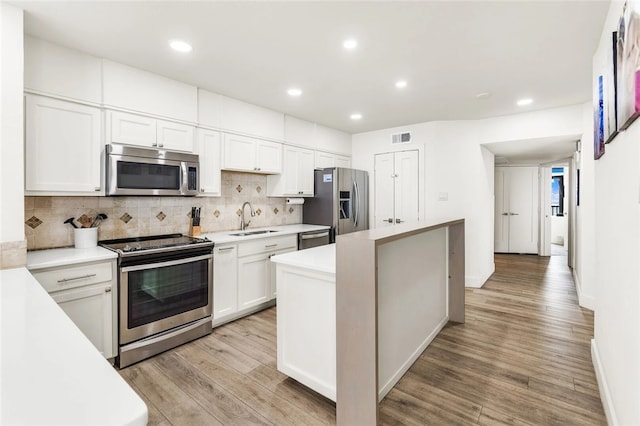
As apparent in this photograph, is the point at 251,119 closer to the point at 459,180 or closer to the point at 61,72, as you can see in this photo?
the point at 61,72

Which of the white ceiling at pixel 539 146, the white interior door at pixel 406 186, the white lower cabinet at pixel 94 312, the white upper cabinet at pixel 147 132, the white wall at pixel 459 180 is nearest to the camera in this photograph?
the white lower cabinet at pixel 94 312

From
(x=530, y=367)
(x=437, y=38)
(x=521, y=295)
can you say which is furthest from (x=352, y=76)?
(x=521, y=295)

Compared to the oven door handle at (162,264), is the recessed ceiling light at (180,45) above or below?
above

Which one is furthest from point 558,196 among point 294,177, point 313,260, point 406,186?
point 313,260

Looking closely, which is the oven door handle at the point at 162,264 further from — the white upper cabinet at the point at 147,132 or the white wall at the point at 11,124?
the white upper cabinet at the point at 147,132

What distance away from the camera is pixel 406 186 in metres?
5.09

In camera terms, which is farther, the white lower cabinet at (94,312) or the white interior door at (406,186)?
the white interior door at (406,186)

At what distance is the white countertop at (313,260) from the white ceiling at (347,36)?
5.30 feet

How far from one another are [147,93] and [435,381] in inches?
136

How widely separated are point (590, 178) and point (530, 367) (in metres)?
2.58

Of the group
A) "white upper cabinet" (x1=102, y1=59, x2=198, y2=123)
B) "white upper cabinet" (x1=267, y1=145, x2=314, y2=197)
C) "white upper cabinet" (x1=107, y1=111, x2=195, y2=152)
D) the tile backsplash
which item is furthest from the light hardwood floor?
"white upper cabinet" (x1=102, y1=59, x2=198, y2=123)

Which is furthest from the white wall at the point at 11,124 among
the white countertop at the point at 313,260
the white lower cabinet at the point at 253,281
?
the white lower cabinet at the point at 253,281

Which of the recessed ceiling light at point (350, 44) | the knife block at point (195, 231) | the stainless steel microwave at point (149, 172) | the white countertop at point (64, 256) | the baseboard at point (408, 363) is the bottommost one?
the baseboard at point (408, 363)

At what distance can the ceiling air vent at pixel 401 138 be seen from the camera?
503cm
